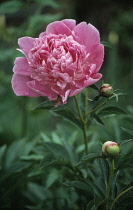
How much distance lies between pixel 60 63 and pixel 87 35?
0.11 m

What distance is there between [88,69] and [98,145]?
0.55m

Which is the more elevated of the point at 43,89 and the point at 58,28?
the point at 58,28

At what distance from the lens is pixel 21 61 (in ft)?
3.02

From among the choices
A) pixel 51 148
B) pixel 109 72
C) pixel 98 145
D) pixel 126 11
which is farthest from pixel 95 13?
pixel 51 148

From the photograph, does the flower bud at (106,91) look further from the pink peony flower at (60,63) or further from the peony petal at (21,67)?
the peony petal at (21,67)

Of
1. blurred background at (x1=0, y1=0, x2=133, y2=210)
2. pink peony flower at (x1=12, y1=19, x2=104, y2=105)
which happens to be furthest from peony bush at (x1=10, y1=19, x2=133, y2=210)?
blurred background at (x1=0, y1=0, x2=133, y2=210)

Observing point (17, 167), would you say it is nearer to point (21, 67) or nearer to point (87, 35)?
point (21, 67)

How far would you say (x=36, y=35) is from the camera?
11.6 ft

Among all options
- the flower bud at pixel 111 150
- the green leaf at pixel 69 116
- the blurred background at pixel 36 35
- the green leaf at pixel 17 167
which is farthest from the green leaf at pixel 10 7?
the flower bud at pixel 111 150

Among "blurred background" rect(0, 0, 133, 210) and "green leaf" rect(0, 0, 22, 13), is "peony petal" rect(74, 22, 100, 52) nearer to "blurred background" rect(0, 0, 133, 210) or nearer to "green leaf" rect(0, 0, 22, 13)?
"blurred background" rect(0, 0, 133, 210)

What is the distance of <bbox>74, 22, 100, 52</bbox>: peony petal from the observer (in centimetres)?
89

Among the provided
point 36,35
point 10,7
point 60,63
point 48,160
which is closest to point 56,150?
point 48,160

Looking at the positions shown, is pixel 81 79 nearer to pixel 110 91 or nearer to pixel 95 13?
pixel 110 91

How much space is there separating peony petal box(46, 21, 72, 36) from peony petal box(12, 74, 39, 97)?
0.14 m
